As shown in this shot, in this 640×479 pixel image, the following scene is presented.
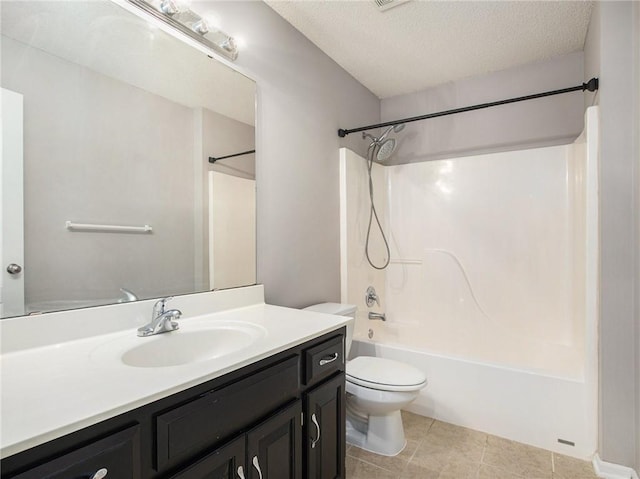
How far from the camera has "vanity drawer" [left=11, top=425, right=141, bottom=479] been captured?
59cm

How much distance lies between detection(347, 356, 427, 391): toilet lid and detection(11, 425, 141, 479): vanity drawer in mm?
1257

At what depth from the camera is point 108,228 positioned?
1.20 metres

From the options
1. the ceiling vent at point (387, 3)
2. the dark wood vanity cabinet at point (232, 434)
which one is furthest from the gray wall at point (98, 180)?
the ceiling vent at point (387, 3)

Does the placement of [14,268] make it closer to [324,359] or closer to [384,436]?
[324,359]

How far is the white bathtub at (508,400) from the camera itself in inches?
70.1

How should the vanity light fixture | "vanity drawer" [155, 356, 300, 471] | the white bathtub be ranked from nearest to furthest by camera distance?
"vanity drawer" [155, 356, 300, 471]
the vanity light fixture
the white bathtub

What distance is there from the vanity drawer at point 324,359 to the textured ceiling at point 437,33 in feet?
5.86

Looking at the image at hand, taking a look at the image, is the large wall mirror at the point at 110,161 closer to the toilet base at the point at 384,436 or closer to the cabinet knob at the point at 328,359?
the cabinet knob at the point at 328,359

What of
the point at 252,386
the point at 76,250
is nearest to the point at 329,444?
the point at 252,386

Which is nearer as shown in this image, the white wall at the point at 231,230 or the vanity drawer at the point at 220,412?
the vanity drawer at the point at 220,412

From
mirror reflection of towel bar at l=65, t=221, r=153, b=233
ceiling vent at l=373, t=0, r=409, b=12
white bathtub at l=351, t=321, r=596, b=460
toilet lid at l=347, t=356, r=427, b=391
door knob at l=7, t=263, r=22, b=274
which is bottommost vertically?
white bathtub at l=351, t=321, r=596, b=460

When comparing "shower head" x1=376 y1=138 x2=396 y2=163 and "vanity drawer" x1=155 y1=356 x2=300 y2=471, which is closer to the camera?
"vanity drawer" x1=155 y1=356 x2=300 y2=471

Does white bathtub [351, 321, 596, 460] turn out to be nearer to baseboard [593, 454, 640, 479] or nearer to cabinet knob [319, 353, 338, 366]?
baseboard [593, 454, 640, 479]

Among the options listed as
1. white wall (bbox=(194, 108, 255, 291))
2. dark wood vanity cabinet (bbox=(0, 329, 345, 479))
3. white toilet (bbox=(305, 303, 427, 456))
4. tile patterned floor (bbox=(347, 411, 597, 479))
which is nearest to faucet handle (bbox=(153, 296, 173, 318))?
white wall (bbox=(194, 108, 255, 291))
